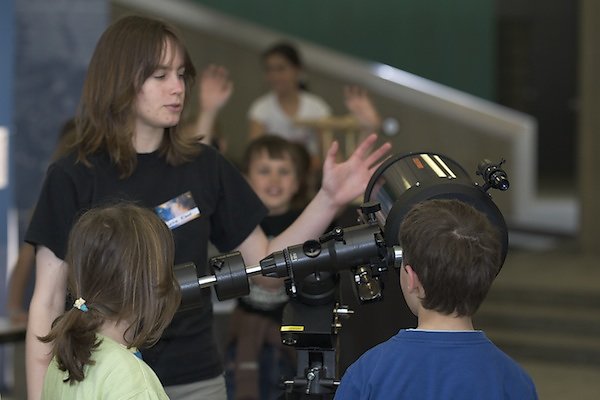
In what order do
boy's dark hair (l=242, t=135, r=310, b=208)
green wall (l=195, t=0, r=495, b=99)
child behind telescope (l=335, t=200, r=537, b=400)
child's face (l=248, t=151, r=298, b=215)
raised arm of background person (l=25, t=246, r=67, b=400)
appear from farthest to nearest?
green wall (l=195, t=0, r=495, b=99)
boy's dark hair (l=242, t=135, r=310, b=208)
child's face (l=248, t=151, r=298, b=215)
raised arm of background person (l=25, t=246, r=67, b=400)
child behind telescope (l=335, t=200, r=537, b=400)

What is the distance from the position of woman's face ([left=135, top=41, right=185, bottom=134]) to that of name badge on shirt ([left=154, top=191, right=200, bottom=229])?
180 mm

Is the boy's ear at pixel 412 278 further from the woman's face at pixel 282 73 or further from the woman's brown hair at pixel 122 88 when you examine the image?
the woman's face at pixel 282 73

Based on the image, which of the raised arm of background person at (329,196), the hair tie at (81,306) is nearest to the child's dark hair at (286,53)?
the raised arm of background person at (329,196)

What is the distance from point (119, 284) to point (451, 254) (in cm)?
64

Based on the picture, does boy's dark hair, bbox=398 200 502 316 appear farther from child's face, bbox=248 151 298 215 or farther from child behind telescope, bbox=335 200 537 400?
child's face, bbox=248 151 298 215

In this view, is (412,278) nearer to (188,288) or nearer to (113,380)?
(188,288)

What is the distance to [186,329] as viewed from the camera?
8.95 ft

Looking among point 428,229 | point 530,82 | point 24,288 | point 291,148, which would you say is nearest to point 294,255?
point 428,229

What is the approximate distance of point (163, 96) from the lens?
2740 millimetres

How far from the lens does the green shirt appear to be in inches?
83.8

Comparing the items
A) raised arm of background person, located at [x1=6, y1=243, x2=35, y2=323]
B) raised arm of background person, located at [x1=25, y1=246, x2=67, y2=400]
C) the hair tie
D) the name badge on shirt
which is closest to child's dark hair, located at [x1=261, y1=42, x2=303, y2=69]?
raised arm of background person, located at [x1=6, y1=243, x2=35, y2=323]

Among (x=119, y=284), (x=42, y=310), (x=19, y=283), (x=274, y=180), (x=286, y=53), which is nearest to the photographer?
(x=119, y=284)

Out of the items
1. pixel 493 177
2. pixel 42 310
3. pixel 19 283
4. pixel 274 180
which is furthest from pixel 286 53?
pixel 493 177

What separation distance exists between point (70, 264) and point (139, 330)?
193mm
